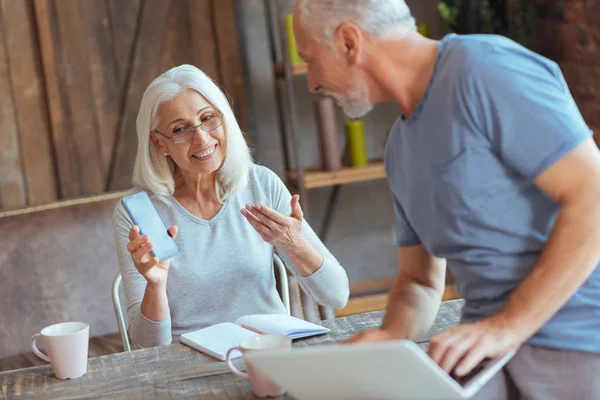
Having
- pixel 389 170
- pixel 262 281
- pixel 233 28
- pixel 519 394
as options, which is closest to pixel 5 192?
pixel 233 28

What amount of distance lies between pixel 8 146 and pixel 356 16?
2.52 metres

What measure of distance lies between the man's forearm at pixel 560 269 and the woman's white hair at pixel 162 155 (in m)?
1.10

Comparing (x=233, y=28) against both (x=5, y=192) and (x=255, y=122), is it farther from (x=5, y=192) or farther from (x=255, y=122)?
(x=5, y=192)

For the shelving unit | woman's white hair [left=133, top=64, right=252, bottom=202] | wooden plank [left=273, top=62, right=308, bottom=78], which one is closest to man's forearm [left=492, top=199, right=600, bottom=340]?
woman's white hair [left=133, top=64, right=252, bottom=202]

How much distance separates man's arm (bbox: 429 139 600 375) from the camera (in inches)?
52.7

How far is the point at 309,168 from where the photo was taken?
3.96 metres

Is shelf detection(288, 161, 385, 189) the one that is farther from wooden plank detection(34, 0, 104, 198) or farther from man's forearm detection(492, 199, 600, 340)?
man's forearm detection(492, 199, 600, 340)

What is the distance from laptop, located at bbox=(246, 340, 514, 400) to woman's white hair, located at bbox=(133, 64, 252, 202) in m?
1.03

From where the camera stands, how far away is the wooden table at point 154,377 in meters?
1.61

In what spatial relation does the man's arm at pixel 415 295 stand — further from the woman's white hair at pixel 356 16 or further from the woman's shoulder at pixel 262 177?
the woman's shoulder at pixel 262 177

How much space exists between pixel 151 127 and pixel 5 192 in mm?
1581

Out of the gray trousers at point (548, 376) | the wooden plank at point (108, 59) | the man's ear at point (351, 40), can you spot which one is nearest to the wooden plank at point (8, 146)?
the wooden plank at point (108, 59)

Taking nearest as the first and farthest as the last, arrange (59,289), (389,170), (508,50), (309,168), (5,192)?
(508,50)
(389,170)
(59,289)
(5,192)
(309,168)

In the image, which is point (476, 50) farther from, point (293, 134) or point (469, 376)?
point (293, 134)
